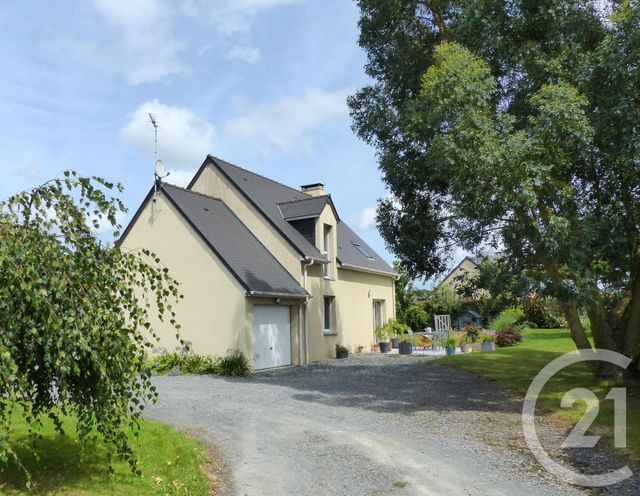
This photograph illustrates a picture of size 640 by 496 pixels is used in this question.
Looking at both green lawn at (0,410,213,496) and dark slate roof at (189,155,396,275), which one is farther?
dark slate roof at (189,155,396,275)

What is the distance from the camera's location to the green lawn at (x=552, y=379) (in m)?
9.59

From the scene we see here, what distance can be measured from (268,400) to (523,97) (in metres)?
8.64

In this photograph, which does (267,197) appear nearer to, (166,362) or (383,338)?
(383,338)

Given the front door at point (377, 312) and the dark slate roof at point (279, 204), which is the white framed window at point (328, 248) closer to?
the dark slate roof at point (279, 204)

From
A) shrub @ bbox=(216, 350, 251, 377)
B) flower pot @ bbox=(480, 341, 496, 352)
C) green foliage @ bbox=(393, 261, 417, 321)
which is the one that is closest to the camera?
shrub @ bbox=(216, 350, 251, 377)

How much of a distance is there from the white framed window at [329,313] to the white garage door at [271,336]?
3284 millimetres

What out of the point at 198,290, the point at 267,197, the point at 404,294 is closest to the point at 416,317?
the point at 404,294

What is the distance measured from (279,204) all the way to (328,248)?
3035 millimetres

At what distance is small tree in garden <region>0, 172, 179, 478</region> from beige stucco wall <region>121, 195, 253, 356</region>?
1173cm

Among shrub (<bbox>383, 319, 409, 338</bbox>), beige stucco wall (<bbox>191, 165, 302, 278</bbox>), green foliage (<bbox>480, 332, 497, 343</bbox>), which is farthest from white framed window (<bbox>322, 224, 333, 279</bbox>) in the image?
green foliage (<bbox>480, 332, 497, 343</bbox>)

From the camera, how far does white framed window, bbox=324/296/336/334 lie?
22875 millimetres

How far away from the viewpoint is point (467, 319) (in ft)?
121

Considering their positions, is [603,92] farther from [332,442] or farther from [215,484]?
[215,484]

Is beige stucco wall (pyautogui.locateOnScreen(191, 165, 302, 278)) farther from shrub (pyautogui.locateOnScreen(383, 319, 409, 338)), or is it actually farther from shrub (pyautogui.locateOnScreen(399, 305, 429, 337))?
shrub (pyautogui.locateOnScreen(399, 305, 429, 337))
